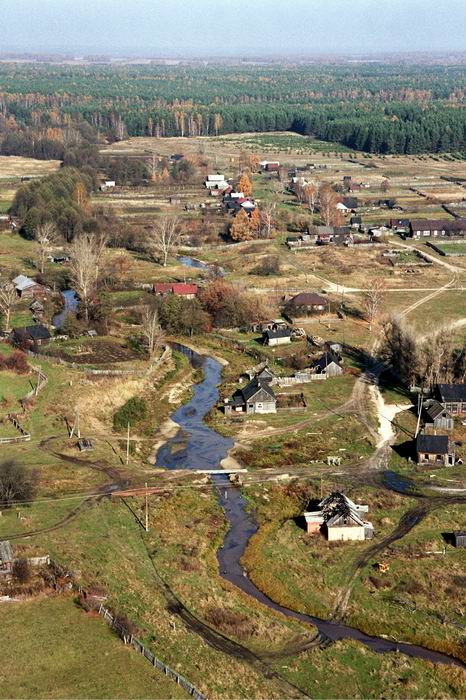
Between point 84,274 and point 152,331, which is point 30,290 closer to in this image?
point 84,274

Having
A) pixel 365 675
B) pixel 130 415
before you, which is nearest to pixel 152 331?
pixel 130 415

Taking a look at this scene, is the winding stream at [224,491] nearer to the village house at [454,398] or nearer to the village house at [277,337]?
the village house at [277,337]

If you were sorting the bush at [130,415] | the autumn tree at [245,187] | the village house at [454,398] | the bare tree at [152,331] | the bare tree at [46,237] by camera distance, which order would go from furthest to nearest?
the autumn tree at [245,187]
the bare tree at [46,237]
the bare tree at [152,331]
the village house at [454,398]
the bush at [130,415]

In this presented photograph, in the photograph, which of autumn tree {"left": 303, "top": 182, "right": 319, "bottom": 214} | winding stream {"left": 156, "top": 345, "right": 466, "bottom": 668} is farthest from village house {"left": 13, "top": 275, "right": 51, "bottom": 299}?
autumn tree {"left": 303, "top": 182, "right": 319, "bottom": 214}

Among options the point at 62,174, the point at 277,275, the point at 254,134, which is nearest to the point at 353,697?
the point at 277,275

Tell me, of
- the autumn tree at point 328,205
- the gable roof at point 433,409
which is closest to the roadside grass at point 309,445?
the gable roof at point 433,409

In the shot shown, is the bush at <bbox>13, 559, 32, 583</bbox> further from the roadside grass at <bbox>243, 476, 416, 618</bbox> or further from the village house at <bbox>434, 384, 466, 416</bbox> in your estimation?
the village house at <bbox>434, 384, 466, 416</bbox>
